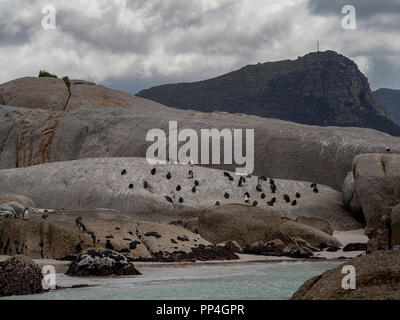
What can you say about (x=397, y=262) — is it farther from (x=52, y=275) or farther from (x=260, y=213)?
(x=260, y=213)

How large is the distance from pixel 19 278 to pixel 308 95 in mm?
156240

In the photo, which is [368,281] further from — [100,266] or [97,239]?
[97,239]

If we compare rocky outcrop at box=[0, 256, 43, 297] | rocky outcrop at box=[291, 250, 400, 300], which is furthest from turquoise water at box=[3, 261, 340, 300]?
rocky outcrop at box=[291, 250, 400, 300]

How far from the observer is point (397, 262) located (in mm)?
7086

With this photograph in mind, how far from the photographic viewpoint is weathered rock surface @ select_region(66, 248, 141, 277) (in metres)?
13.6

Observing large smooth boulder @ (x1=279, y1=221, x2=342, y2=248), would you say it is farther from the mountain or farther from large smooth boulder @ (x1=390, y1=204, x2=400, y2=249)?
the mountain

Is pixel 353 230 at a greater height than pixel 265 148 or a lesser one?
lesser

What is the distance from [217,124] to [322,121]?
126 metres

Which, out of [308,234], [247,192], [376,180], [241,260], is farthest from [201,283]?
[247,192]

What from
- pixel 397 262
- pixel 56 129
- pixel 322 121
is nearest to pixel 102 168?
pixel 56 129

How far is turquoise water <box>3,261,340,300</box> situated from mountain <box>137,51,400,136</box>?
140 m

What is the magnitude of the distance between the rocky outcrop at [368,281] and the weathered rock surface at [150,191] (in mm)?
19246

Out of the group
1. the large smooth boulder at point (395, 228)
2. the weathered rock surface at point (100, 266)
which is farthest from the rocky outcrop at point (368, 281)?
the large smooth boulder at point (395, 228)
